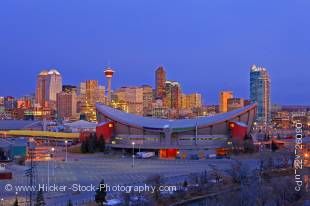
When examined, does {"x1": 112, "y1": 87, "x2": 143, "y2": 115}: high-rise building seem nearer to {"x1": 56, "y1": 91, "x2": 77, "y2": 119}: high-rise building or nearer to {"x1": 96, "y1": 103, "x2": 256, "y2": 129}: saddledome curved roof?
{"x1": 56, "y1": 91, "x2": 77, "y2": 119}: high-rise building

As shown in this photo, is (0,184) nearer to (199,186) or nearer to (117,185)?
(117,185)

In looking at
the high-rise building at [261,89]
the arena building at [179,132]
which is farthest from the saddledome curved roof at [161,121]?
the high-rise building at [261,89]

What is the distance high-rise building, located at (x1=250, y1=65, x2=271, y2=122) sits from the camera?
75812 mm

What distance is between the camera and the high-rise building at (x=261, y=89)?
75.8 m

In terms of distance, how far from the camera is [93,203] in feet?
42.7

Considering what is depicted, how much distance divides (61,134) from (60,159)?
13219 mm

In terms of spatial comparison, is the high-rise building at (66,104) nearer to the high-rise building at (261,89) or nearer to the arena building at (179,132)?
the high-rise building at (261,89)

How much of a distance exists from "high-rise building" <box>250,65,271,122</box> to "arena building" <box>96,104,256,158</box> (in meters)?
44.3

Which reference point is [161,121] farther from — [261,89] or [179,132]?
[261,89]

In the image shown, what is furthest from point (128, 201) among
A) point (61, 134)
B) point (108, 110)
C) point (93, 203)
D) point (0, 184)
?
point (61, 134)

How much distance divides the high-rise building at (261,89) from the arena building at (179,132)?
44.3m

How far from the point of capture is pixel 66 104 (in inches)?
3255

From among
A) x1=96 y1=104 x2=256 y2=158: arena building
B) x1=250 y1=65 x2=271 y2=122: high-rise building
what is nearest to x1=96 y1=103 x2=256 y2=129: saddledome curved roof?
x1=96 y1=104 x2=256 y2=158: arena building

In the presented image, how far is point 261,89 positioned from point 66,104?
2789cm
